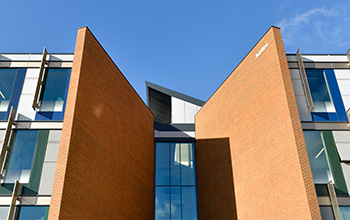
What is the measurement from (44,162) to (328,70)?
14.2 meters

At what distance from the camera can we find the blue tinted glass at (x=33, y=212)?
40.4 ft

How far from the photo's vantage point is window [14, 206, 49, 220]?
40.4 ft

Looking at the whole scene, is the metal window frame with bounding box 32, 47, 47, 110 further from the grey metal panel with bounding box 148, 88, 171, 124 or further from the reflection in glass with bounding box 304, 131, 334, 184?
the grey metal panel with bounding box 148, 88, 171, 124

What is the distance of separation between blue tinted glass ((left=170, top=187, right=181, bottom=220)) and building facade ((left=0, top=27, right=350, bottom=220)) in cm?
259

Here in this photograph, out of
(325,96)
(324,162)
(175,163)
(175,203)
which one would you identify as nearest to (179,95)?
(175,163)

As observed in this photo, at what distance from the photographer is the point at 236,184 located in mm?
16250

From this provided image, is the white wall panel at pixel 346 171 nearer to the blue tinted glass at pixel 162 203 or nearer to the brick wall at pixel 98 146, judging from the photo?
the brick wall at pixel 98 146

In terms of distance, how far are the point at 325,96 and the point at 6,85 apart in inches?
606

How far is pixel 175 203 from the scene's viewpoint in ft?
71.0

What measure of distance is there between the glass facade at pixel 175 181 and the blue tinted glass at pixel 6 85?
36.8ft

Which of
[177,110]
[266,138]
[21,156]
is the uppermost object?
[177,110]

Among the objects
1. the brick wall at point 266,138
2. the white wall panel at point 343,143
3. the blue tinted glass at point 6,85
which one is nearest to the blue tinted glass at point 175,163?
the brick wall at point 266,138

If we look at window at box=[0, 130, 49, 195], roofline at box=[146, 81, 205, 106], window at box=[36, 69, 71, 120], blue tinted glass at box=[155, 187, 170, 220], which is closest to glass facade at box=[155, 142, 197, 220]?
blue tinted glass at box=[155, 187, 170, 220]

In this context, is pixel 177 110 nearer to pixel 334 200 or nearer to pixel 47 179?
pixel 47 179
